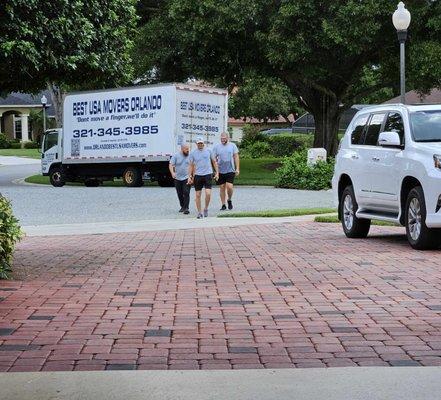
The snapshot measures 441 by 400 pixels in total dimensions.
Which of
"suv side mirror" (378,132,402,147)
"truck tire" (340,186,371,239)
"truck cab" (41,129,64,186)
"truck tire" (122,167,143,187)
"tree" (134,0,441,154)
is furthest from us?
"truck cab" (41,129,64,186)

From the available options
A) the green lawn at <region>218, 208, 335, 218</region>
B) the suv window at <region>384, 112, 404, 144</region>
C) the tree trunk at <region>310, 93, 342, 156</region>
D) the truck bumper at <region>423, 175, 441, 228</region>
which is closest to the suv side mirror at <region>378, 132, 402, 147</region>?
the suv window at <region>384, 112, 404, 144</region>

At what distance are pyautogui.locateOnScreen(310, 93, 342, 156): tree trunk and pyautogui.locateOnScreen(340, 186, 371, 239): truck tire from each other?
23832mm

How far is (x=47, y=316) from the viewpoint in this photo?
718 centimetres

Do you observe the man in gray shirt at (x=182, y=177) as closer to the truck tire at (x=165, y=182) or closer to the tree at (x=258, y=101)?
the truck tire at (x=165, y=182)

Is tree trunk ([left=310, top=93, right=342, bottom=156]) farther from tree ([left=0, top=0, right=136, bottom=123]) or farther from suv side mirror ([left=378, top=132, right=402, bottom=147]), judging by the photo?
tree ([left=0, top=0, right=136, bottom=123])

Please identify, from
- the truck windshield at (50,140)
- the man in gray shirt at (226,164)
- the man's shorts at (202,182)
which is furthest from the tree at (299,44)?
the man's shorts at (202,182)

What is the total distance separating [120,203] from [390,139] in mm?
12626

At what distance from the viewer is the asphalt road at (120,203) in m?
19.6

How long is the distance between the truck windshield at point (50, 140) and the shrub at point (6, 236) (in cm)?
2640

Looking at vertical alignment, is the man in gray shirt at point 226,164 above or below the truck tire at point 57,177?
above

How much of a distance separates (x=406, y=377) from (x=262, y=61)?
105ft

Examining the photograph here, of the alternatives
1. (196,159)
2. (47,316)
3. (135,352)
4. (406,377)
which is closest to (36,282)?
(47,316)

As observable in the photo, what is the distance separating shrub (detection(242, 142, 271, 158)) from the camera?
181 ft

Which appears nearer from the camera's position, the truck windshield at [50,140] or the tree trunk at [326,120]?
the truck windshield at [50,140]
